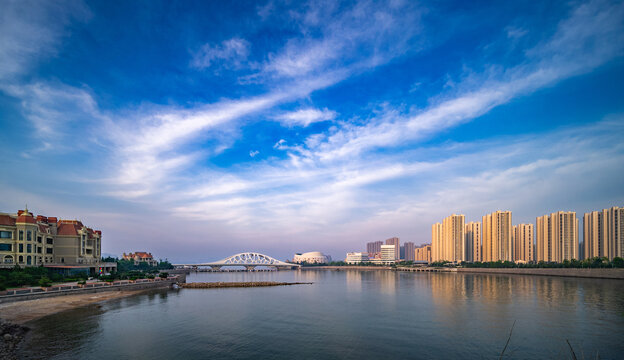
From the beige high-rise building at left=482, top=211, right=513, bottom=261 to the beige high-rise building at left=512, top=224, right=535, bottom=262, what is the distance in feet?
45.9

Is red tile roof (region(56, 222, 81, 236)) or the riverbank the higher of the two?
red tile roof (region(56, 222, 81, 236))

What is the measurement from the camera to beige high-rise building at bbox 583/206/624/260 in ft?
392

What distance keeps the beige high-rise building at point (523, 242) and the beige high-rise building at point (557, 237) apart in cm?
1401

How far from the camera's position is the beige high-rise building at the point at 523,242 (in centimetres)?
16688

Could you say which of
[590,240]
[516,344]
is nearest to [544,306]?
[516,344]

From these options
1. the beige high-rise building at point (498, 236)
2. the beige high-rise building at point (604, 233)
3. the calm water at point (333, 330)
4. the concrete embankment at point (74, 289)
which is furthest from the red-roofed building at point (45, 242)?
A: the beige high-rise building at point (604, 233)

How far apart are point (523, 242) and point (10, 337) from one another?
642 ft

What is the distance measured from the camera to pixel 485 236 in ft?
550

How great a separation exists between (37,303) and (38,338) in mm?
16650

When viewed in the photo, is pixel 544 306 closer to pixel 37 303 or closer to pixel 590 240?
pixel 37 303

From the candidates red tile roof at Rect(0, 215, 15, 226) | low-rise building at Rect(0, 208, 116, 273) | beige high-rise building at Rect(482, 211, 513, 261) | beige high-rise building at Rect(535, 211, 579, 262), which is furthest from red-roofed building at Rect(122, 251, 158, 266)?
beige high-rise building at Rect(535, 211, 579, 262)

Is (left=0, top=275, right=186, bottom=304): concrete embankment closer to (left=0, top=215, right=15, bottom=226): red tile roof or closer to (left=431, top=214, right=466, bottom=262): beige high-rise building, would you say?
(left=0, top=215, right=15, bottom=226): red tile roof

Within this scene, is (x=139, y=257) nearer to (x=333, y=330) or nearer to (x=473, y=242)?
(x=333, y=330)

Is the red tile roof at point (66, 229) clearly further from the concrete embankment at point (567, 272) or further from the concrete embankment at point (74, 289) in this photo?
the concrete embankment at point (567, 272)
